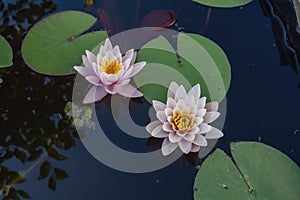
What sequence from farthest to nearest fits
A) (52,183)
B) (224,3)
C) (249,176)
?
(224,3) < (52,183) < (249,176)

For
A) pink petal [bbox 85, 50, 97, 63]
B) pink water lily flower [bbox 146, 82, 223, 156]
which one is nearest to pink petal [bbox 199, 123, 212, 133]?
pink water lily flower [bbox 146, 82, 223, 156]

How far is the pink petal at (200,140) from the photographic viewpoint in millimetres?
1931

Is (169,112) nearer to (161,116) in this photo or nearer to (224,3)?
(161,116)

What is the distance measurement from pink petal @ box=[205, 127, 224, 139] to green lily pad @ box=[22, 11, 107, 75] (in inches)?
26.2

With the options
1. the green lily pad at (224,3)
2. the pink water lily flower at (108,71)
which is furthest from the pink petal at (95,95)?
the green lily pad at (224,3)

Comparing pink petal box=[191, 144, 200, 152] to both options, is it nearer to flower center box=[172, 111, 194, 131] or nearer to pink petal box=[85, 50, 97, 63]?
flower center box=[172, 111, 194, 131]

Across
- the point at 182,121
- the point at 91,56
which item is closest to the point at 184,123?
the point at 182,121

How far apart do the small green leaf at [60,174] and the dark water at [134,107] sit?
0.05 ft

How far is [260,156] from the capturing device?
1886 mm

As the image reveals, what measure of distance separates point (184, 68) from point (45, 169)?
28.8 inches

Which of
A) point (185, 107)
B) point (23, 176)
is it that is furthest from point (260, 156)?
point (23, 176)

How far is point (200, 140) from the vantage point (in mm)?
1938

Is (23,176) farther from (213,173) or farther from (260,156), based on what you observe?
(260,156)

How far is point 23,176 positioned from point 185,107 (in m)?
0.72
